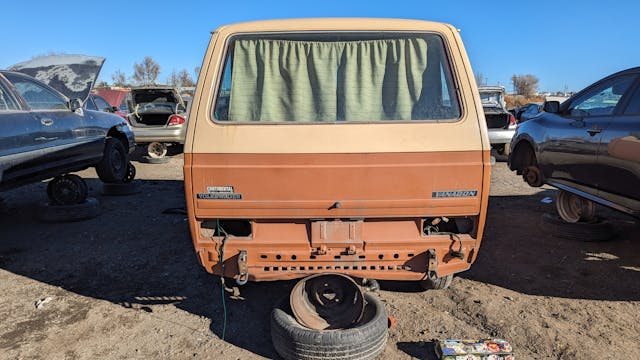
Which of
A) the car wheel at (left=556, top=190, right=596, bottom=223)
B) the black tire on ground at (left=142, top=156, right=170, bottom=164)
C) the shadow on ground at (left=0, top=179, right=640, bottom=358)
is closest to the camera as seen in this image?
the shadow on ground at (left=0, top=179, right=640, bottom=358)

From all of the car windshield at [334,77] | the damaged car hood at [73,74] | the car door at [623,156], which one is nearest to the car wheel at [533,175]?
the car door at [623,156]

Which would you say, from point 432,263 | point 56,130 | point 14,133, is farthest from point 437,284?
point 56,130

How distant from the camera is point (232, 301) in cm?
391

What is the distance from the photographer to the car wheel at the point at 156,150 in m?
12.2

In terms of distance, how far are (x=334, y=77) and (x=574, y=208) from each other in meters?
4.35

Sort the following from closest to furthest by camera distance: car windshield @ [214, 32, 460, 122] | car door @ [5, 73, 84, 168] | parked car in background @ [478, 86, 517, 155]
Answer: car windshield @ [214, 32, 460, 122] → car door @ [5, 73, 84, 168] → parked car in background @ [478, 86, 517, 155]

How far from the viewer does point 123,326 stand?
350 centimetres

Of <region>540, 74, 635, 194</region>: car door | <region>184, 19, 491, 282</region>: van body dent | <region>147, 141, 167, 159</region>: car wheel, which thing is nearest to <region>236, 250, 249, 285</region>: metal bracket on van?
<region>184, 19, 491, 282</region>: van body dent

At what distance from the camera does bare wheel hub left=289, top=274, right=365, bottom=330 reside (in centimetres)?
308

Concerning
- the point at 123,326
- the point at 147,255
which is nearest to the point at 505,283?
the point at 123,326

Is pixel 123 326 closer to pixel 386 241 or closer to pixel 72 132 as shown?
pixel 386 241

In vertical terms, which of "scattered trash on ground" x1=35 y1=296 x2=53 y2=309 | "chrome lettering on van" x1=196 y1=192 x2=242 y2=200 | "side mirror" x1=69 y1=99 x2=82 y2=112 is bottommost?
"scattered trash on ground" x1=35 y1=296 x2=53 y2=309

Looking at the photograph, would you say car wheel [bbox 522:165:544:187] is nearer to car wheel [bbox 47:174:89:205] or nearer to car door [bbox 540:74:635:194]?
car door [bbox 540:74:635:194]

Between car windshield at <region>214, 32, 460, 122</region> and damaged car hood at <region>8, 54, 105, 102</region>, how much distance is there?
587 centimetres
